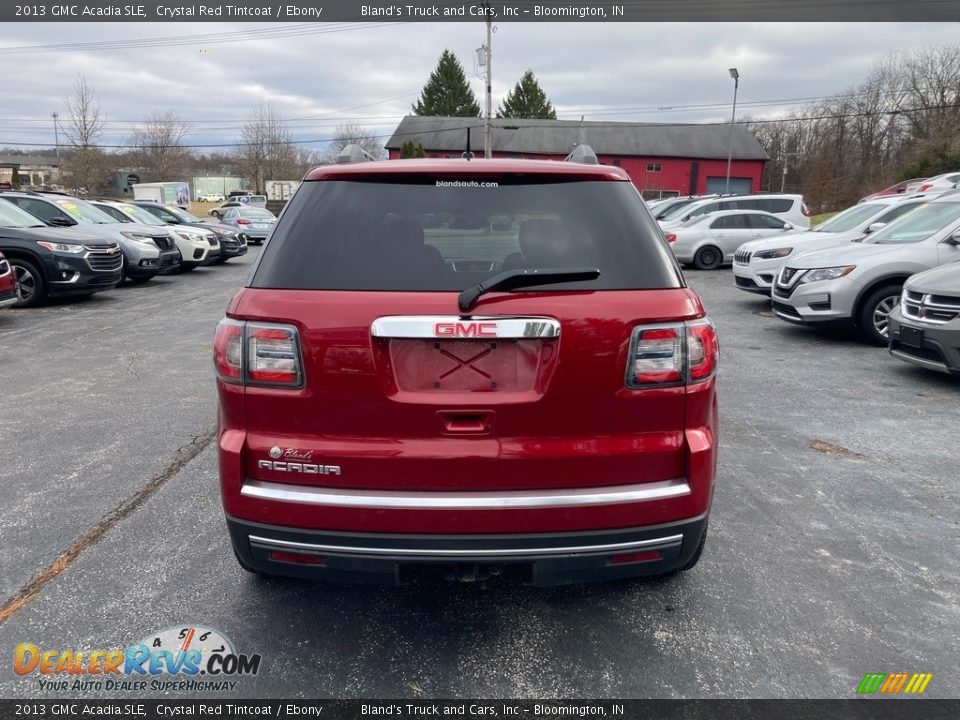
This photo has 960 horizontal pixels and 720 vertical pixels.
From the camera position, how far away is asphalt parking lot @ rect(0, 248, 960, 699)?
253 cm

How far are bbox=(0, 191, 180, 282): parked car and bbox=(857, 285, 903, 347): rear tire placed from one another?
1196 centimetres

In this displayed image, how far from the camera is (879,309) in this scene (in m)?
8.41

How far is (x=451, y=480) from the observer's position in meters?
2.28

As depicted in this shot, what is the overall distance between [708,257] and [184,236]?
13.4m

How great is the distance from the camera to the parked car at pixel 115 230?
12.7 m

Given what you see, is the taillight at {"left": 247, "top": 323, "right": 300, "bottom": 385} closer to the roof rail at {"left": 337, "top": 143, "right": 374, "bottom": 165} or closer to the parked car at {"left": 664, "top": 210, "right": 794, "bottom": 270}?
the roof rail at {"left": 337, "top": 143, "right": 374, "bottom": 165}

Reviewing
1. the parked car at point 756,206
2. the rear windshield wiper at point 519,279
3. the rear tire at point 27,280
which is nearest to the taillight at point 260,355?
the rear windshield wiper at point 519,279

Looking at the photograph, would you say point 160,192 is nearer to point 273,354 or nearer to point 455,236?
point 455,236

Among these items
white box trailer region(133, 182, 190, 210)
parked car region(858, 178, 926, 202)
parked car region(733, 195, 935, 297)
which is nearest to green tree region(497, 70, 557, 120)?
white box trailer region(133, 182, 190, 210)

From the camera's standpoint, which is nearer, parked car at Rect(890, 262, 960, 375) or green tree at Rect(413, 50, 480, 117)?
parked car at Rect(890, 262, 960, 375)

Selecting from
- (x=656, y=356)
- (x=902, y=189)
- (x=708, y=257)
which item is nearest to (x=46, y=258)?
(x=656, y=356)

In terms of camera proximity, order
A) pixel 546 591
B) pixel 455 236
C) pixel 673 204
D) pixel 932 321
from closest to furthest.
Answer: pixel 455 236 < pixel 546 591 < pixel 932 321 < pixel 673 204

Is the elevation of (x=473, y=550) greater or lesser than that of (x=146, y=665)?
greater

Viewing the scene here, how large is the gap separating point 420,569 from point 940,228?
883 centimetres
